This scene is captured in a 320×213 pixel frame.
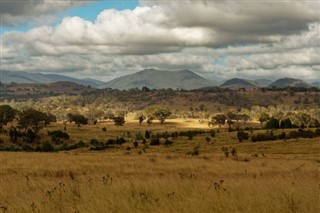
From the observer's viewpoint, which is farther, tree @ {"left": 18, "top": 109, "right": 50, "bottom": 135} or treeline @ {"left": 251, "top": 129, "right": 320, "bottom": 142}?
tree @ {"left": 18, "top": 109, "right": 50, "bottom": 135}

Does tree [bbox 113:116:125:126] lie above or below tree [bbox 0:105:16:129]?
below

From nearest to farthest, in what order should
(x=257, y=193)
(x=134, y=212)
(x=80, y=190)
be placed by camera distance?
(x=134, y=212) < (x=257, y=193) < (x=80, y=190)

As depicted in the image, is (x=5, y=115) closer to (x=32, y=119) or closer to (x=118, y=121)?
(x=32, y=119)

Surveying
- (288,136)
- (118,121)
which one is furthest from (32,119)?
(288,136)

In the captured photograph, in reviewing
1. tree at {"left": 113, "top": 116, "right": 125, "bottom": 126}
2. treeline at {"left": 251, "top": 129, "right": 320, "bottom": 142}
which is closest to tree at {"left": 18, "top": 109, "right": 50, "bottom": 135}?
treeline at {"left": 251, "top": 129, "right": 320, "bottom": 142}

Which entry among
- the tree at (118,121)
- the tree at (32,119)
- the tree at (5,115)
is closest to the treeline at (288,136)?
the tree at (32,119)

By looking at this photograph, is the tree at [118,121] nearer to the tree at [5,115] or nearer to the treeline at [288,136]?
the tree at [5,115]

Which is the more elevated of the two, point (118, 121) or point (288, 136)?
point (118, 121)

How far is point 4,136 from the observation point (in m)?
109

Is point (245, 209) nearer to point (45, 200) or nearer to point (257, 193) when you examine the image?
point (257, 193)

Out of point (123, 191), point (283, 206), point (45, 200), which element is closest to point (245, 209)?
point (283, 206)

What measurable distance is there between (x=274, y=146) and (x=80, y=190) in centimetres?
6709

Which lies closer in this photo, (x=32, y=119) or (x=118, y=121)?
(x=32, y=119)

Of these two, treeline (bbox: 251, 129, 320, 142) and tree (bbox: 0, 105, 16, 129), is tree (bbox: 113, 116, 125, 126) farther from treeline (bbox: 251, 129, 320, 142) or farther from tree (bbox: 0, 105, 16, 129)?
treeline (bbox: 251, 129, 320, 142)
